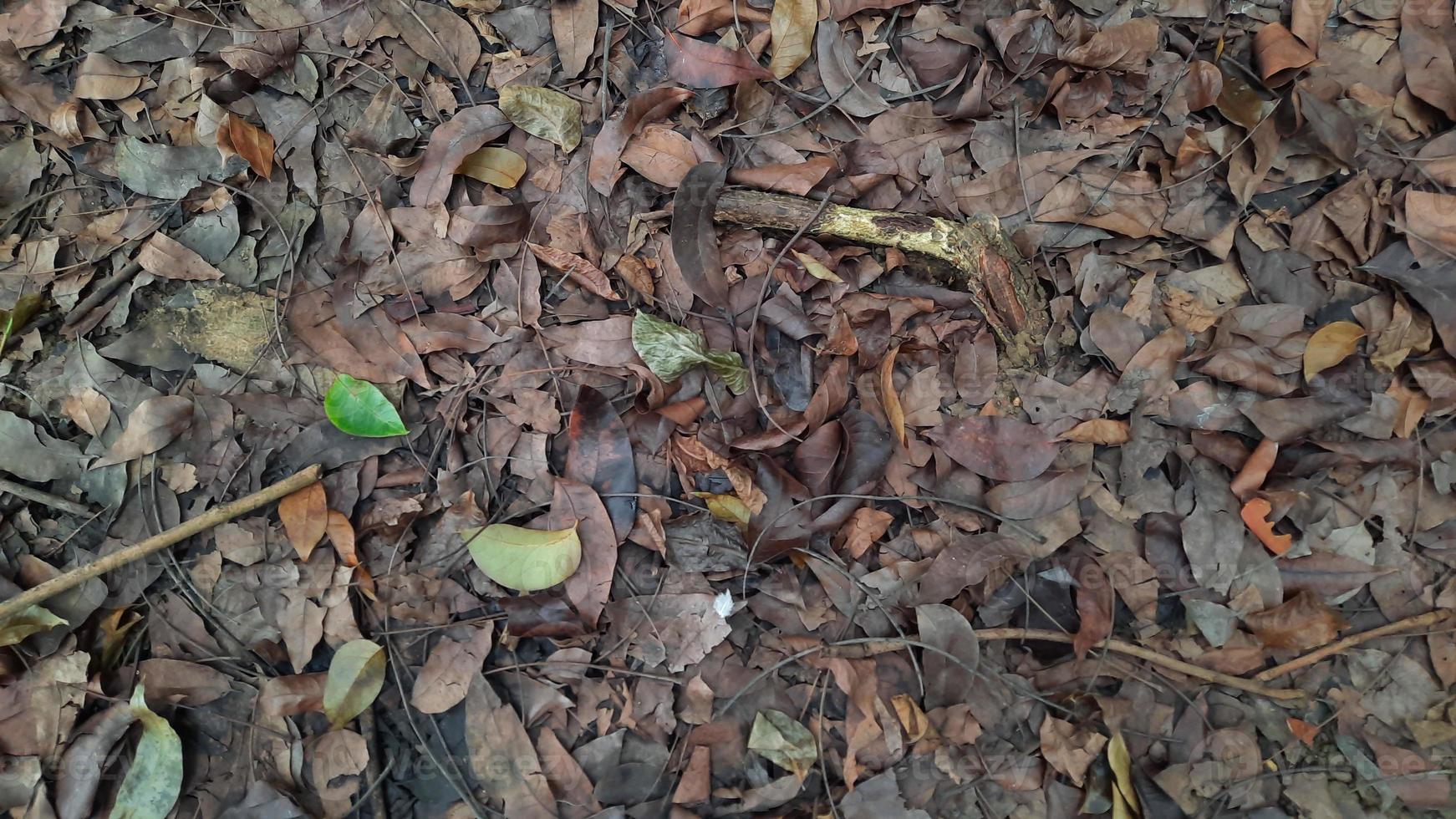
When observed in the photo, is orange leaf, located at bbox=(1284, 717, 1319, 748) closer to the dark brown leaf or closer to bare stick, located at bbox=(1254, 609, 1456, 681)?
bare stick, located at bbox=(1254, 609, 1456, 681)

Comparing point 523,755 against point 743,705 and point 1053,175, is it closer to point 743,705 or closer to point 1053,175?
point 743,705

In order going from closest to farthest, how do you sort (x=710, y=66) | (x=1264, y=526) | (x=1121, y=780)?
1. (x=1121, y=780)
2. (x=1264, y=526)
3. (x=710, y=66)

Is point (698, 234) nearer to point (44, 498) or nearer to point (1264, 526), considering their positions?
point (1264, 526)

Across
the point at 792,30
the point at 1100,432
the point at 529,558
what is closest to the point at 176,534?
the point at 529,558

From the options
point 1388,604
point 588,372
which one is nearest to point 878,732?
point 588,372

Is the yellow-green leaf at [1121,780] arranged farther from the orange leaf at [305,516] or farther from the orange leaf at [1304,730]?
the orange leaf at [305,516]

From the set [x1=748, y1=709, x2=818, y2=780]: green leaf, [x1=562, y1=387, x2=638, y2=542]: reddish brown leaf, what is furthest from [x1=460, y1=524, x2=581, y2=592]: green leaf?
[x1=748, y1=709, x2=818, y2=780]: green leaf
